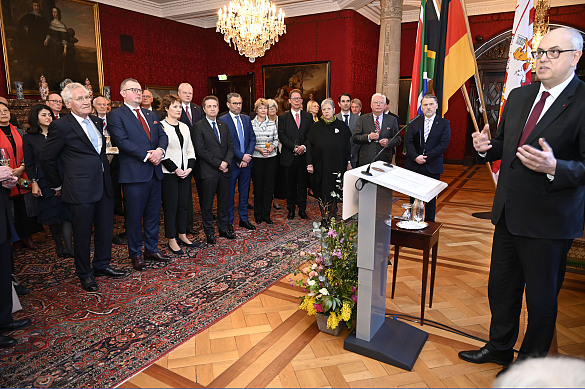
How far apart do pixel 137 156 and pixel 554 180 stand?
11.0ft

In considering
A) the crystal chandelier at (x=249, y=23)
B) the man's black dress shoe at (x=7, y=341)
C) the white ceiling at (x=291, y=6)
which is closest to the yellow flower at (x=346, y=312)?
the man's black dress shoe at (x=7, y=341)

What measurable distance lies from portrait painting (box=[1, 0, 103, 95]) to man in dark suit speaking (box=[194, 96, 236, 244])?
5132 mm

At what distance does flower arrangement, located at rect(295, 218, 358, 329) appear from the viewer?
268 centimetres

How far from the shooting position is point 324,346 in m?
2.64

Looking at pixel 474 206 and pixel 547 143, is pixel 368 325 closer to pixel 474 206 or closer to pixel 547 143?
pixel 547 143

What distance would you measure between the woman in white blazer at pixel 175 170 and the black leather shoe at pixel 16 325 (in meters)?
1.69

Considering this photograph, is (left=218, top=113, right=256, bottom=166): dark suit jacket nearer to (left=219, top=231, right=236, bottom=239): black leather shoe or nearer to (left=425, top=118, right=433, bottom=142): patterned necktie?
(left=219, top=231, right=236, bottom=239): black leather shoe

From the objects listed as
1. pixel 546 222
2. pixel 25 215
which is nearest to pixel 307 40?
pixel 25 215

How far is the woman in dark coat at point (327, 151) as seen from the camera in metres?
Answer: 5.28

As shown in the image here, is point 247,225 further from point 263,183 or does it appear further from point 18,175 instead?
point 18,175

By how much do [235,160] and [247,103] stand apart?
264 inches

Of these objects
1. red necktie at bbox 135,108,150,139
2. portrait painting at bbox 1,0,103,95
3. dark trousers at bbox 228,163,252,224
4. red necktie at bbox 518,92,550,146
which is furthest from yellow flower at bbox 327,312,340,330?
portrait painting at bbox 1,0,103,95

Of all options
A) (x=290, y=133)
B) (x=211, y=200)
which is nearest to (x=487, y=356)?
(x=211, y=200)

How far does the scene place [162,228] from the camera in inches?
220
